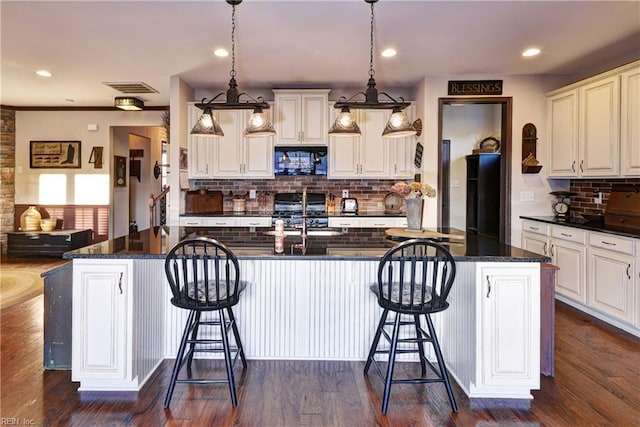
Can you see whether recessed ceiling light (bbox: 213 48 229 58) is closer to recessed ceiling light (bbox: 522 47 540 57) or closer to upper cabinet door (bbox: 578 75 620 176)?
recessed ceiling light (bbox: 522 47 540 57)

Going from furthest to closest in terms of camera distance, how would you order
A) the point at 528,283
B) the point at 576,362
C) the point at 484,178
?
the point at 484,178, the point at 576,362, the point at 528,283

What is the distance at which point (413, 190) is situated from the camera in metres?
2.84

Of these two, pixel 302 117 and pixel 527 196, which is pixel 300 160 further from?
pixel 527 196

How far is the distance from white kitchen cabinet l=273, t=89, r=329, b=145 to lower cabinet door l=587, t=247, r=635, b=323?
10.2ft

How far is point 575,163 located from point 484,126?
2599mm

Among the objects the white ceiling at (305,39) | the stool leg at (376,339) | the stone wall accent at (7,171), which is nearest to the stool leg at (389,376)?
the stool leg at (376,339)

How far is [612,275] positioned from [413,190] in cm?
197

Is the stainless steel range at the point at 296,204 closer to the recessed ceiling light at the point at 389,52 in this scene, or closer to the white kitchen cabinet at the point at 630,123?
the recessed ceiling light at the point at 389,52

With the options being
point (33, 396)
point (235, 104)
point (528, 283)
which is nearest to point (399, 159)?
point (235, 104)

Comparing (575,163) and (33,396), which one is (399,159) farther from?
(33,396)

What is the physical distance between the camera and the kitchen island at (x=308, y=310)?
84.7 inches

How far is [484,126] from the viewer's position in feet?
21.6

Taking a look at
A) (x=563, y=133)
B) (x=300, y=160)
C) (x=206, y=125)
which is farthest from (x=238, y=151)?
(x=563, y=133)

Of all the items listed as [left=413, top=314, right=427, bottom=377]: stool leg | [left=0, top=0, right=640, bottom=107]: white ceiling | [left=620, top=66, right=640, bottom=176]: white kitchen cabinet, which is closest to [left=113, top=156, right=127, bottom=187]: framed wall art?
[left=0, top=0, right=640, bottom=107]: white ceiling
